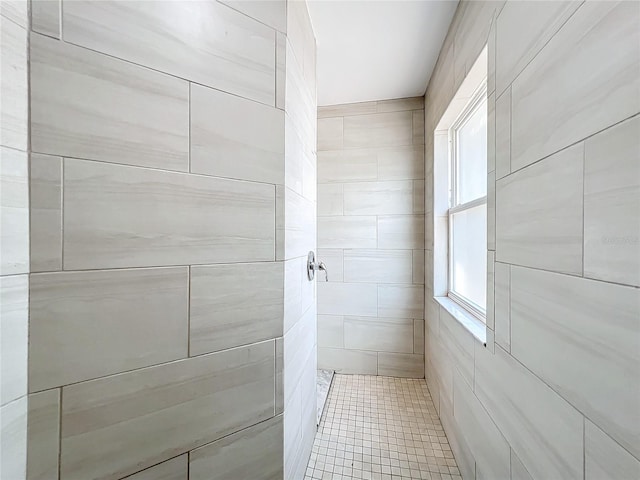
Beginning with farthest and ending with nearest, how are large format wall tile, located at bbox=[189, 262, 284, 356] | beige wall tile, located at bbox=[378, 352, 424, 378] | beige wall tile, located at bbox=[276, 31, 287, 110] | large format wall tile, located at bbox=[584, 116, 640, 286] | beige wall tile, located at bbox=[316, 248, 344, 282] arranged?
beige wall tile, located at bbox=[316, 248, 344, 282], beige wall tile, located at bbox=[378, 352, 424, 378], beige wall tile, located at bbox=[276, 31, 287, 110], large format wall tile, located at bbox=[189, 262, 284, 356], large format wall tile, located at bbox=[584, 116, 640, 286]

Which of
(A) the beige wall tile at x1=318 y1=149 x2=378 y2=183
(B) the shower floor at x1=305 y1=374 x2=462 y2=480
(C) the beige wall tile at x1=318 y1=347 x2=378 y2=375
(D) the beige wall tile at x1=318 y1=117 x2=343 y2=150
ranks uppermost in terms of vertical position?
(D) the beige wall tile at x1=318 y1=117 x2=343 y2=150

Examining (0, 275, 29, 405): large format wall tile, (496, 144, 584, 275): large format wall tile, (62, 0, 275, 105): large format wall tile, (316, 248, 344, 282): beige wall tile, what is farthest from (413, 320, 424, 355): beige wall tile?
(0, 275, 29, 405): large format wall tile

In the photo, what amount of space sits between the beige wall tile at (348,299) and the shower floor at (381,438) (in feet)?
1.92

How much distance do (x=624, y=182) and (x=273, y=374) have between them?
106cm

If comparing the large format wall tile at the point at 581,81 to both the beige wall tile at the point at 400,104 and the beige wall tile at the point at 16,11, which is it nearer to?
the beige wall tile at the point at 16,11

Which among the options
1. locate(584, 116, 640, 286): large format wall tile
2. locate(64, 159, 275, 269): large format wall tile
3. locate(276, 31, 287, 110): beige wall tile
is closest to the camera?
locate(584, 116, 640, 286): large format wall tile

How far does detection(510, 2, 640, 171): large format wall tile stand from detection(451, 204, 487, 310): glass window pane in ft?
2.31

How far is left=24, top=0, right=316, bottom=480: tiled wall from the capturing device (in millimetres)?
735

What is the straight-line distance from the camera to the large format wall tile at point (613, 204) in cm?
50

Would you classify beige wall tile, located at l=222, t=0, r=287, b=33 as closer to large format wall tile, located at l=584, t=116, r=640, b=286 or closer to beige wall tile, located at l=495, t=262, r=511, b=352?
large format wall tile, located at l=584, t=116, r=640, b=286

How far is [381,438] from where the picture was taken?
65.7 inches

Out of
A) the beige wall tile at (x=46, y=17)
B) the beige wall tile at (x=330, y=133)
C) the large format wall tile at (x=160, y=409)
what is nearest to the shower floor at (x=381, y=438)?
the large format wall tile at (x=160, y=409)

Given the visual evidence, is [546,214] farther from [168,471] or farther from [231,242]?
[168,471]

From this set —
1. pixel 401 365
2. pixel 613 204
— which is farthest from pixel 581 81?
pixel 401 365
